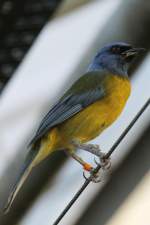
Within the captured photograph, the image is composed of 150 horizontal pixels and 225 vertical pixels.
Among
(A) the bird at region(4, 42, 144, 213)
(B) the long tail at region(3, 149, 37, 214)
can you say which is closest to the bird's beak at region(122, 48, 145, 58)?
(A) the bird at region(4, 42, 144, 213)

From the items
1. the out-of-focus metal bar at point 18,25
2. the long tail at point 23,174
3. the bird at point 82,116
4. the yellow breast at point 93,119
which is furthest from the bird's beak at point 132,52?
the long tail at point 23,174

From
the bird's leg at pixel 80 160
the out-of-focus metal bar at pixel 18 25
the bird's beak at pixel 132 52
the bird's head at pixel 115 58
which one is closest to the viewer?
the out-of-focus metal bar at pixel 18 25

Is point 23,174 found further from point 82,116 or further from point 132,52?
point 132,52

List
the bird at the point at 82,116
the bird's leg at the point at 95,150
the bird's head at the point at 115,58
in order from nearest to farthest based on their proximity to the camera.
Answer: the bird's leg at the point at 95,150 → the bird at the point at 82,116 → the bird's head at the point at 115,58

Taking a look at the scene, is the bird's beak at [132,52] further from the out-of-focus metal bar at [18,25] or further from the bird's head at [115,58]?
the out-of-focus metal bar at [18,25]

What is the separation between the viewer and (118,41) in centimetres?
564

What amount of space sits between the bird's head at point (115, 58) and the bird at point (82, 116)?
0.05 m

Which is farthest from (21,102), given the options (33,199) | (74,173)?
(33,199)

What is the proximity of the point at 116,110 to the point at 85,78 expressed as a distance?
51cm

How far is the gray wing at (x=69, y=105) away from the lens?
4.97 metres

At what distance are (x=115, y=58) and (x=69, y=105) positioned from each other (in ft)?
2.16

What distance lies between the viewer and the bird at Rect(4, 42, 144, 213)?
16.0ft

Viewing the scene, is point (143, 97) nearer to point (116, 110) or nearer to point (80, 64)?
point (80, 64)

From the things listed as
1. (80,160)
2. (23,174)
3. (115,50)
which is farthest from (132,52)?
(23,174)
